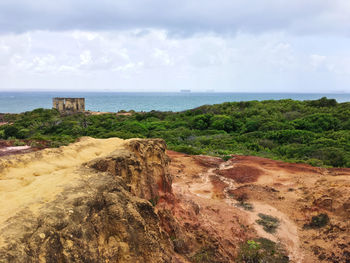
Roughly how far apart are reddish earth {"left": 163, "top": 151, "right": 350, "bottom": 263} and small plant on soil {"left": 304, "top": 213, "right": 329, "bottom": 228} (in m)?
0.23

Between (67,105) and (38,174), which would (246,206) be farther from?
(67,105)

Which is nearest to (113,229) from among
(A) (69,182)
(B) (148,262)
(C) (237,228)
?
(B) (148,262)

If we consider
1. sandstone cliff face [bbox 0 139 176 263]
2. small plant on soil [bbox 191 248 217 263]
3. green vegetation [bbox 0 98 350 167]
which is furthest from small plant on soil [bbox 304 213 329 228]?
green vegetation [bbox 0 98 350 167]

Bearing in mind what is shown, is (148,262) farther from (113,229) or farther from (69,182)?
(69,182)

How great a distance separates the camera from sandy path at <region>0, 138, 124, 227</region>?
16.8 feet

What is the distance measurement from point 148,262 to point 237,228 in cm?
725

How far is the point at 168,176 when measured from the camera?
38.5ft

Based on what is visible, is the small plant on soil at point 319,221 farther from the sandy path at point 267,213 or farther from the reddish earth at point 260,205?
the sandy path at point 267,213

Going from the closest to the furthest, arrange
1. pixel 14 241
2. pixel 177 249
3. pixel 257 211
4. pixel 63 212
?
1. pixel 14 241
2. pixel 63 212
3. pixel 177 249
4. pixel 257 211

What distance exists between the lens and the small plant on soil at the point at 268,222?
39.9 ft

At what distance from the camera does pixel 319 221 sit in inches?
491

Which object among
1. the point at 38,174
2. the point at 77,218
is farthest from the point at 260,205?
the point at 77,218

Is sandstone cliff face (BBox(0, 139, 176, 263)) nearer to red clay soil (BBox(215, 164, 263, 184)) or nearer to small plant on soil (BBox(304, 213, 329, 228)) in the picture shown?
small plant on soil (BBox(304, 213, 329, 228))

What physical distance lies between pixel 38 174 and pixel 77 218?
293 cm
